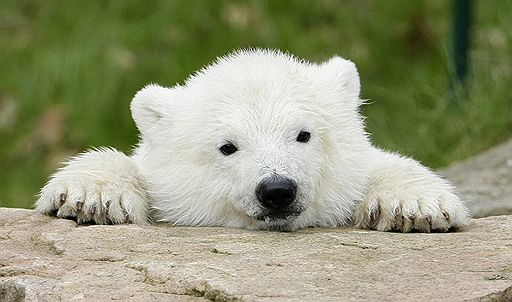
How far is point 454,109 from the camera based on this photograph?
28.1 ft

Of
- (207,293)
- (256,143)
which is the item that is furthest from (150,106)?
(207,293)

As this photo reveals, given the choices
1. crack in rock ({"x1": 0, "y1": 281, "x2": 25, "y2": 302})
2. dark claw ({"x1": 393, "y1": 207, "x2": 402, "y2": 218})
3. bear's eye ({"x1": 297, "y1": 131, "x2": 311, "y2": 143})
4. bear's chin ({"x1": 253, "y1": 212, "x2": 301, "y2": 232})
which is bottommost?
crack in rock ({"x1": 0, "y1": 281, "x2": 25, "y2": 302})

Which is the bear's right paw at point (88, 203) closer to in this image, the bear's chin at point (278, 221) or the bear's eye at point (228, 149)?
the bear's eye at point (228, 149)

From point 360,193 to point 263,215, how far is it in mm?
640

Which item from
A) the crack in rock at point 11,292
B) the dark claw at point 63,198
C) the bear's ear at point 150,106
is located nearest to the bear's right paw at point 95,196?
the dark claw at point 63,198

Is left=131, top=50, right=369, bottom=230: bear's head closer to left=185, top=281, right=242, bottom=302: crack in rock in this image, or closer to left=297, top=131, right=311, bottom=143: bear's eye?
left=297, top=131, right=311, bottom=143: bear's eye

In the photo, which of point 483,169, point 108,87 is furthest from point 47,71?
point 483,169

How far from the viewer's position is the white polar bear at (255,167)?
4844 mm

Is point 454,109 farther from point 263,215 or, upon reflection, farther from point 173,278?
point 173,278

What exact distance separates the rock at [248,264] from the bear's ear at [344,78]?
32.7 inches

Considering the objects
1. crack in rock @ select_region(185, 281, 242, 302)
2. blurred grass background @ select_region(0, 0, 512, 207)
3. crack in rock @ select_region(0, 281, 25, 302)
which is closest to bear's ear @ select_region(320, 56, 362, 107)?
crack in rock @ select_region(185, 281, 242, 302)

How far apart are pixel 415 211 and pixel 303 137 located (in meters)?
0.59

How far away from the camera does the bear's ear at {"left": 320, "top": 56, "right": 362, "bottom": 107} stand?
5.40m

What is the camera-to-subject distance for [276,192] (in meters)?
4.57
